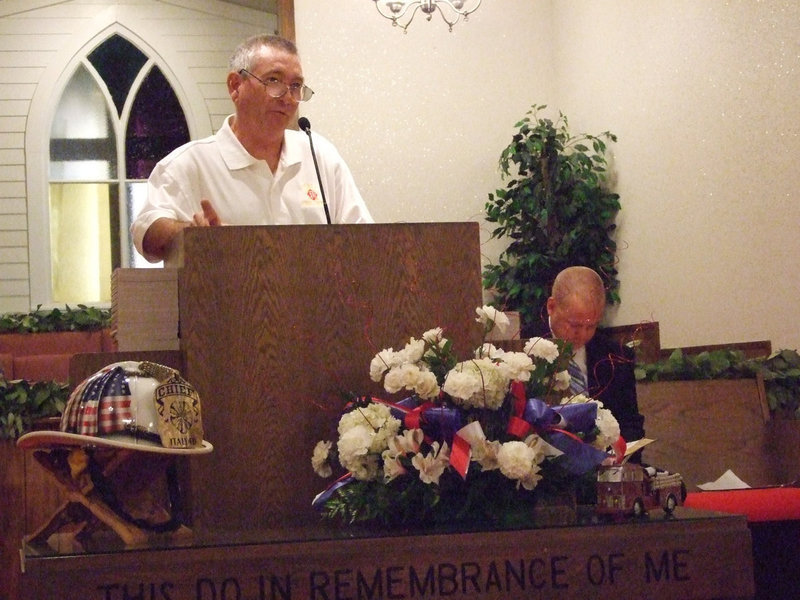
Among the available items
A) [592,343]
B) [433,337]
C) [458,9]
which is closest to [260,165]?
[592,343]

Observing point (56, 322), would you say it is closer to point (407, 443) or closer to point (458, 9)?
point (458, 9)

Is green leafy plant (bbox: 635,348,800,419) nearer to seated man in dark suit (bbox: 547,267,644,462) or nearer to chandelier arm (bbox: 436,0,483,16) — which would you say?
seated man in dark suit (bbox: 547,267,644,462)

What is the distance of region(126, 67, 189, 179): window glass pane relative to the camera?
929 cm

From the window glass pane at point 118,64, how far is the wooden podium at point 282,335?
25.1 ft

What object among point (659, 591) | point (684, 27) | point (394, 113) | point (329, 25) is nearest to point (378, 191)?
point (394, 113)

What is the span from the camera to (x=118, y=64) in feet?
30.7

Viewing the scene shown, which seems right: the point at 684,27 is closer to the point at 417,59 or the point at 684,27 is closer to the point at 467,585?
the point at 417,59

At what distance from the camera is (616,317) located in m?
6.72

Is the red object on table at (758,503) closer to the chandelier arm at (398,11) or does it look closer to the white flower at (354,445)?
the white flower at (354,445)

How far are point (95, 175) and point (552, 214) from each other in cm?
432

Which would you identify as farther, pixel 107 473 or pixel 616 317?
pixel 616 317

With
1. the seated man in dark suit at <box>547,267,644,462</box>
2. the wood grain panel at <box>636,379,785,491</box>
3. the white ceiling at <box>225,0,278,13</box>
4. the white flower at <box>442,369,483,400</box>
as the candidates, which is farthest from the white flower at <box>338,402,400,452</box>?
the white ceiling at <box>225,0,278,13</box>

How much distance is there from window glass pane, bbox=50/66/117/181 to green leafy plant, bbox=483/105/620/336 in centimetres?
391

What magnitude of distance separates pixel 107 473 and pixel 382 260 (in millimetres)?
619
